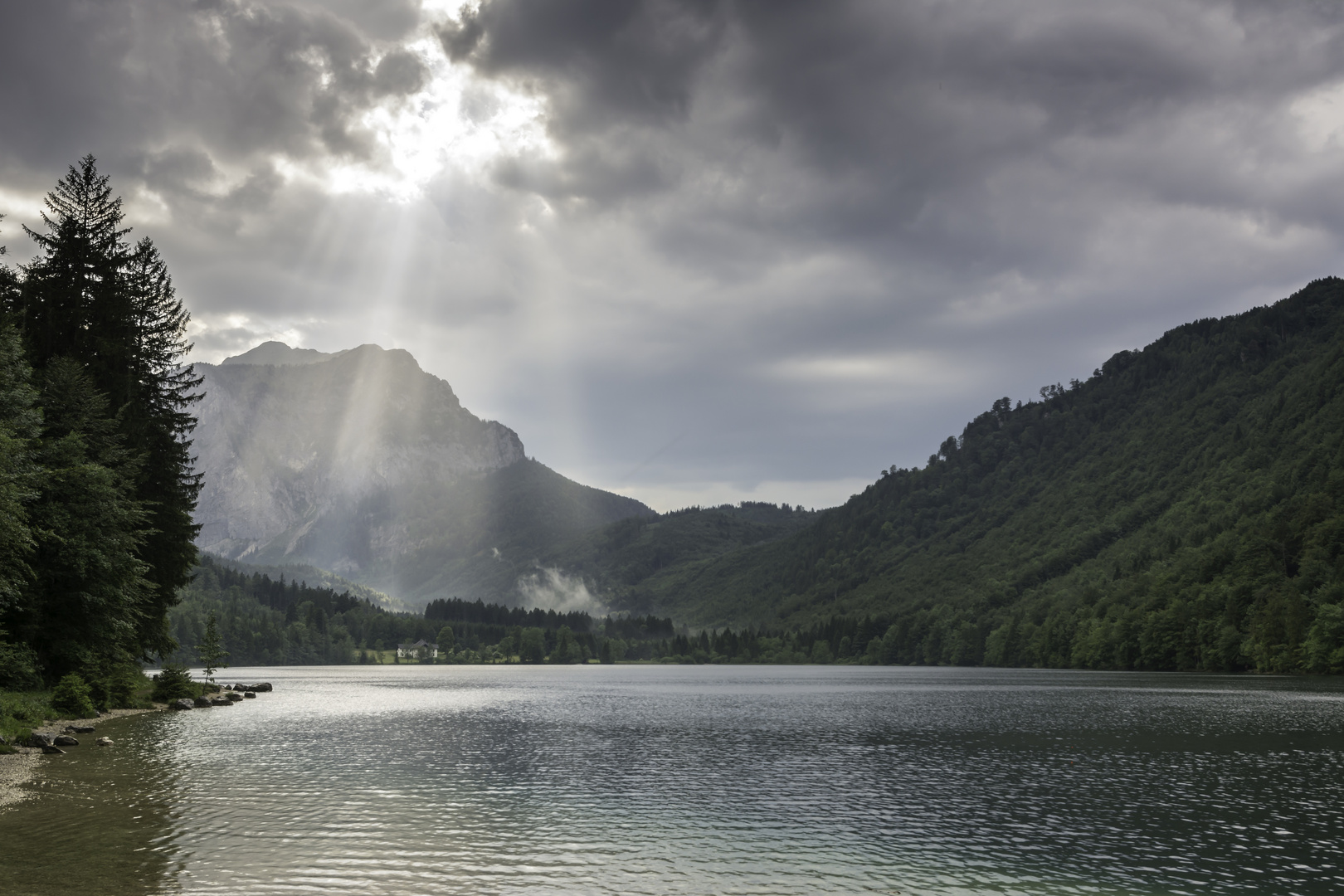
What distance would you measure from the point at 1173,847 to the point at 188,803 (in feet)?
128

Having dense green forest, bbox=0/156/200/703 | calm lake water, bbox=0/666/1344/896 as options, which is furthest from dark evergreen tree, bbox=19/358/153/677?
calm lake water, bbox=0/666/1344/896

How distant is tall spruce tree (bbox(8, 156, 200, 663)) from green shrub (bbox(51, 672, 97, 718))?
7360 mm

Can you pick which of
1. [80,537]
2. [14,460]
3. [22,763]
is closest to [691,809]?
[22,763]

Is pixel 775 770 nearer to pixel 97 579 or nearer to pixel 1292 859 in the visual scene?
pixel 1292 859

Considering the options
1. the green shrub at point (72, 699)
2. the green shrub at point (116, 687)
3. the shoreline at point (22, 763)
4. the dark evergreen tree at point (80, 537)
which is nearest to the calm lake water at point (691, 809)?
the shoreline at point (22, 763)

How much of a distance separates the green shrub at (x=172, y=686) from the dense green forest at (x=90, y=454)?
6274 mm

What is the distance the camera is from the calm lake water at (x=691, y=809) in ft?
89.9

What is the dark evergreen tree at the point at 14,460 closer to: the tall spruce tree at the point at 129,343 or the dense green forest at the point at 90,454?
the dense green forest at the point at 90,454

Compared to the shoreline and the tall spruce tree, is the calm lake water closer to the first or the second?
the shoreline

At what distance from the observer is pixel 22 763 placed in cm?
4522

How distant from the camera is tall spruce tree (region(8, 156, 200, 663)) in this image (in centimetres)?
7569

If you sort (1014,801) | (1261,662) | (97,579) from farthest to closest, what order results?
(1261,662), (97,579), (1014,801)

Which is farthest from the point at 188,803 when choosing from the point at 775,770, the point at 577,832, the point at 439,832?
the point at 775,770

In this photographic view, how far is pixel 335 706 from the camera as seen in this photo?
10512 centimetres
